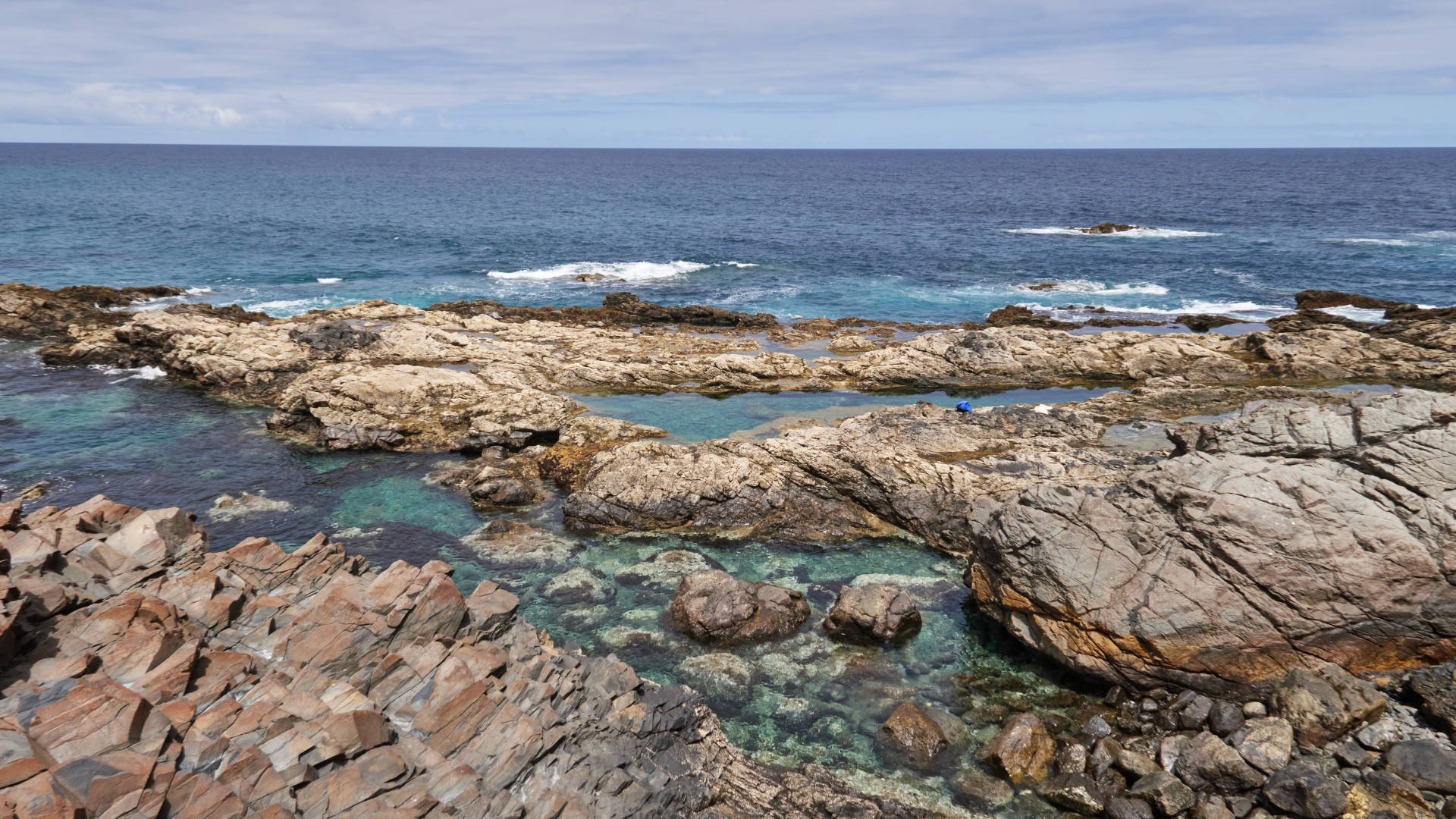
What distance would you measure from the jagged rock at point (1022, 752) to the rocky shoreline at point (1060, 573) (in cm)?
6

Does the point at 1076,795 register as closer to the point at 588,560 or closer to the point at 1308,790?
the point at 1308,790

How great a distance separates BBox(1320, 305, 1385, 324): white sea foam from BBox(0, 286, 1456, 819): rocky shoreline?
77.0 feet

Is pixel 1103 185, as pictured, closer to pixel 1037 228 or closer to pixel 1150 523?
pixel 1037 228

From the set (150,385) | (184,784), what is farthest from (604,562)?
(150,385)

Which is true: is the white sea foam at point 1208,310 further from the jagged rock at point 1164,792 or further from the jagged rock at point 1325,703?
the jagged rock at point 1164,792

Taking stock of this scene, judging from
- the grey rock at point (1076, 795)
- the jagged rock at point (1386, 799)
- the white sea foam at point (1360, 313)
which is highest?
the white sea foam at point (1360, 313)

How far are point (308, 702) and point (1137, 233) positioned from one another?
106m

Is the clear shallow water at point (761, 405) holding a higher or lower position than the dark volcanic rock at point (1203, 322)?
lower

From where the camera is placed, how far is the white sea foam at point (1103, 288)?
208ft

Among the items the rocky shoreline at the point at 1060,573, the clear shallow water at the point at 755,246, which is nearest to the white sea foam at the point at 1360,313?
the clear shallow water at the point at 755,246

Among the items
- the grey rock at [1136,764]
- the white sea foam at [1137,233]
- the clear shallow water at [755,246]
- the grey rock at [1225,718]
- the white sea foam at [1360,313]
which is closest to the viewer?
the grey rock at [1136,764]

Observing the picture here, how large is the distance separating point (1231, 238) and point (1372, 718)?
9292 cm

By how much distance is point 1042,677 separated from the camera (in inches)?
700

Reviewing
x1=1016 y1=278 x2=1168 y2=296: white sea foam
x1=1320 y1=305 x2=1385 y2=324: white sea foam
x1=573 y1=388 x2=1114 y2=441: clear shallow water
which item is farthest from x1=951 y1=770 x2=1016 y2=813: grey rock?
x1=1016 y1=278 x2=1168 y2=296: white sea foam
